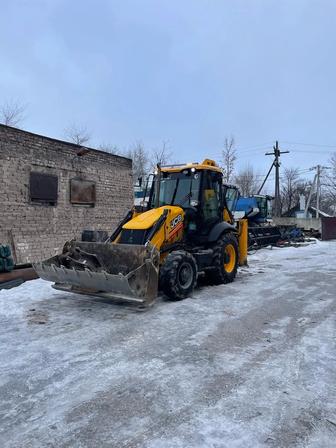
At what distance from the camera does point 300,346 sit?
203 inches

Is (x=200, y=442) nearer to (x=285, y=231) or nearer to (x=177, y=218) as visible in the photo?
(x=177, y=218)

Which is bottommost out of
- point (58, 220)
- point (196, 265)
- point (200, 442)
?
point (200, 442)

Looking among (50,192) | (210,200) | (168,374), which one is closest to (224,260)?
(210,200)

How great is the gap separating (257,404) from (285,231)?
66.5 ft

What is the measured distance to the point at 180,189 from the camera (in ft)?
29.4

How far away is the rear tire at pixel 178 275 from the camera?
7289 mm

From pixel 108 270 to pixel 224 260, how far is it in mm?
3102

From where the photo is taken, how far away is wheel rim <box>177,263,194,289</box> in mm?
7641

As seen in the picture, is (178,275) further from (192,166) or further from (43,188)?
(43,188)

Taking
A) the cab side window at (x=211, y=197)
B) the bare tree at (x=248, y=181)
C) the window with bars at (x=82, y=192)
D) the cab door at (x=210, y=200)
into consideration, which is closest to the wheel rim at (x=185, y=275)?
the cab door at (x=210, y=200)

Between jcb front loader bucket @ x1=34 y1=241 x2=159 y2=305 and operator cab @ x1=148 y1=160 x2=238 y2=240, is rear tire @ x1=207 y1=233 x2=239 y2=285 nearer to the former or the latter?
operator cab @ x1=148 y1=160 x2=238 y2=240

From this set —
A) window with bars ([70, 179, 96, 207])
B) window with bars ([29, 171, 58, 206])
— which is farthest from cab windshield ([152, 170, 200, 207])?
window with bars ([70, 179, 96, 207])

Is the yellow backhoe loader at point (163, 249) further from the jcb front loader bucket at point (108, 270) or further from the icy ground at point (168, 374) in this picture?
the icy ground at point (168, 374)

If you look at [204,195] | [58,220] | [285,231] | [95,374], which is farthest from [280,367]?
[285,231]
